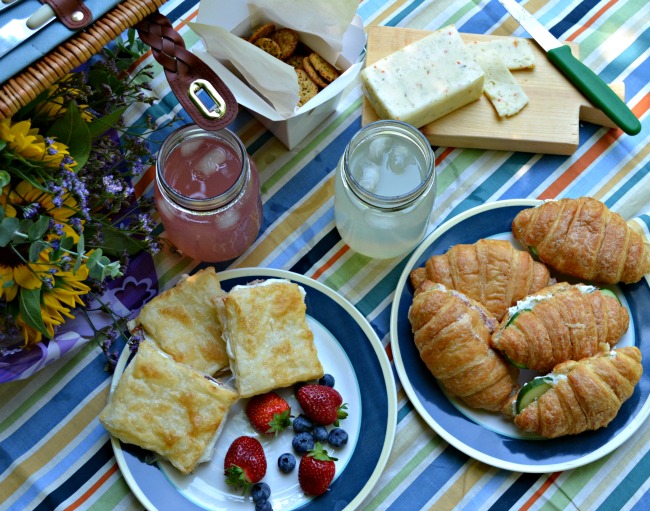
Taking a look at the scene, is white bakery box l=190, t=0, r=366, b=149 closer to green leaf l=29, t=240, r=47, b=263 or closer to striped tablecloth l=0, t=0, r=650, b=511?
striped tablecloth l=0, t=0, r=650, b=511

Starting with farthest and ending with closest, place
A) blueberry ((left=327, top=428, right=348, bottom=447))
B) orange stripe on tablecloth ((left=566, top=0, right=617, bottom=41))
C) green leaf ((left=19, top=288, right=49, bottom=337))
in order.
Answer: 1. orange stripe on tablecloth ((left=566, top=0, right=617, bottom=41))
2. blueberry ((left=327, top=428, right=348, bottom=447))
3. green leaf ((left=19, top=288, right=49, bottom=337))

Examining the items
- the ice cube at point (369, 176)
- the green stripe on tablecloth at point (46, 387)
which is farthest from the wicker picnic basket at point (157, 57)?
the green stripe on tablecloth at point (46, 387)

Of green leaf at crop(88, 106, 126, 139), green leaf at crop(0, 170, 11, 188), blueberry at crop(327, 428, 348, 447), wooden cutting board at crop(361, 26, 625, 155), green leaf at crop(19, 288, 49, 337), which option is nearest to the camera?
green leaf at crop(0, 170, 11, 188)

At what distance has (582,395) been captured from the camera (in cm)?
152

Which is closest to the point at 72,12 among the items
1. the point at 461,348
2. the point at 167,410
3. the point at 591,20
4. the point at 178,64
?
the point at 178,64

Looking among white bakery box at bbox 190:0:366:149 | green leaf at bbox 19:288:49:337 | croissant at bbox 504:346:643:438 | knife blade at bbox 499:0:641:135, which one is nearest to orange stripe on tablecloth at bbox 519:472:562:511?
croissant at bbox 504:346:643:438

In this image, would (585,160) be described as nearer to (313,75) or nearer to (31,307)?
(313,75)

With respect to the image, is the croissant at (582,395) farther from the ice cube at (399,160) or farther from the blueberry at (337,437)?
the ice cube at (399,160)

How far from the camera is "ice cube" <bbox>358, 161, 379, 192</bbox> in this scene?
157cm

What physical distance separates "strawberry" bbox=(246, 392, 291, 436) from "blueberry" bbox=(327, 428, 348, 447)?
0.10 metres

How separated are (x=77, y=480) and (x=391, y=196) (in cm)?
98

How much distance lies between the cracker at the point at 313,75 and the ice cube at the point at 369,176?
26 cm

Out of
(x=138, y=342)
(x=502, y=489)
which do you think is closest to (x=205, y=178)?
(x=138, y=342)

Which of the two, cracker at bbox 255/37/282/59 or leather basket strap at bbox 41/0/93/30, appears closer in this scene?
leather basket strap at bbox 41/0/93/30
